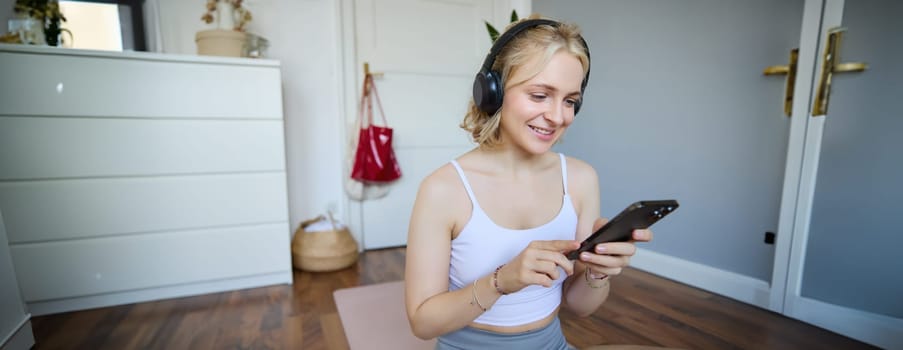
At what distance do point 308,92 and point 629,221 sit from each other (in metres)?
2.55

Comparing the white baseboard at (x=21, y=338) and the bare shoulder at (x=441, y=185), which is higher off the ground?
the bare shoulder at (x=441, y=185)

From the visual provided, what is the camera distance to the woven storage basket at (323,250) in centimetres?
243

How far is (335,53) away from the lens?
2.70 meters

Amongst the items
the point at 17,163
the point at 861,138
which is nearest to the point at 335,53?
the point at 17,163

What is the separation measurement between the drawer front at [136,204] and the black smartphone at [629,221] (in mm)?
1942

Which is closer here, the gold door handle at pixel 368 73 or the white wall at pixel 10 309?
the white wall at pixel 10 309

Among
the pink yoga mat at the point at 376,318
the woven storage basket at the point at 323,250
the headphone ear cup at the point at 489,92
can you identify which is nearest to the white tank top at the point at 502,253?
the headphone ear cup at the point at 489,92

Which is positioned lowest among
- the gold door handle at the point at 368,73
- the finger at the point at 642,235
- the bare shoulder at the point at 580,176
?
the finger at the point at 642,235

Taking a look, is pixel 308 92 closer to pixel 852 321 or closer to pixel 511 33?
pixel 511 33

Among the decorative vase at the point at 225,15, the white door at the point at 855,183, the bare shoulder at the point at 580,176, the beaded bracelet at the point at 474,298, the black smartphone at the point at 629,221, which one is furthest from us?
the decorative vase at the point at 225,15

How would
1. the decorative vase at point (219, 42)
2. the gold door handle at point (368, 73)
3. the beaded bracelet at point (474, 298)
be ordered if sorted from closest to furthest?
the beaded bracelet at point (474, 298) → the decorative vase at point (219, 42) → the gold door handle at point (368, 73)

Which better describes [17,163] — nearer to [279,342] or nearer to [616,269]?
[279,342]

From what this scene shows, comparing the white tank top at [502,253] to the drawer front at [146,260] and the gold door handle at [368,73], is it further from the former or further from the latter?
the gold door handle at [368,73]

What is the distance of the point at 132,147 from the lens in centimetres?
190
